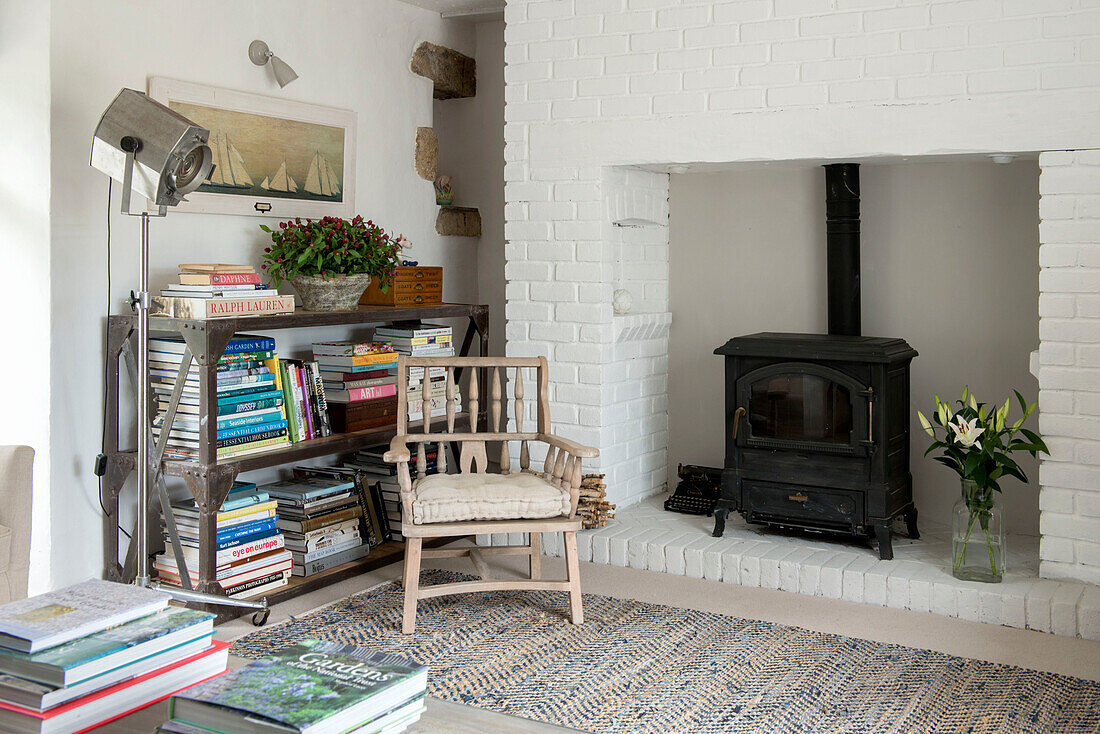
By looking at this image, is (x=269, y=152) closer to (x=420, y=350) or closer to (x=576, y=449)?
(x=420, y=350)

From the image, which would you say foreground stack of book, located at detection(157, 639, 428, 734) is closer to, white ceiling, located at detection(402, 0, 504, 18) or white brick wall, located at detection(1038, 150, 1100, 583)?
white brick wall, located at detection(1038, 150, 1100, 583)

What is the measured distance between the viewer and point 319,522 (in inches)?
146

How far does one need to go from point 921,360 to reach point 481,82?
8.37 feet

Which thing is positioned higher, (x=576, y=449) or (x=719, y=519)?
(x=576, y=449)

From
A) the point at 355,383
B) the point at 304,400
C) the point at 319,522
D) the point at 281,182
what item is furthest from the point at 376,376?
the point at 281,182

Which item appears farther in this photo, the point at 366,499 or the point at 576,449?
the point at 366,499

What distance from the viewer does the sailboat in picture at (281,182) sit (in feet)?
12.8

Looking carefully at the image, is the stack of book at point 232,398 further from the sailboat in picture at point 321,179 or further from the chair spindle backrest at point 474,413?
the sailboat in picture at point 321,179

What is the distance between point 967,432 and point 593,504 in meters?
1.40

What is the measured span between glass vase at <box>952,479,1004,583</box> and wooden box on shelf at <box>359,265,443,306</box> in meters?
2.26

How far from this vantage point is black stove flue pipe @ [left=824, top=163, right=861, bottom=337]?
386cm

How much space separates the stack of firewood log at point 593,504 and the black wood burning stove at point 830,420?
1.46 feet

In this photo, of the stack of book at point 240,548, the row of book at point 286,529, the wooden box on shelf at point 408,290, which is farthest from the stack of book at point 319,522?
the wooden box on shelf at point 408,290

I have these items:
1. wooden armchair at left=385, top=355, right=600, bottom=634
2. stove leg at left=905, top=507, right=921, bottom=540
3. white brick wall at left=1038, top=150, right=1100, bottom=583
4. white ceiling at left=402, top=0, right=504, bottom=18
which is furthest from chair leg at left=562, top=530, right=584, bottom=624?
white ceiling at left=402, top=0, right=504, bottom=18
